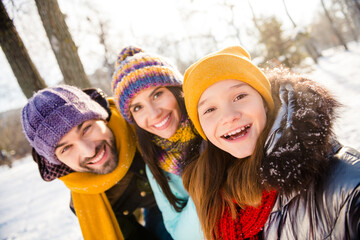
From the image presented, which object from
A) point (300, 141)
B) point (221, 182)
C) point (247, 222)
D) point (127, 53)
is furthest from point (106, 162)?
point (300, 141)

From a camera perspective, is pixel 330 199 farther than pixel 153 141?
No

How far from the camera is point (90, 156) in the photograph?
2.12 metres

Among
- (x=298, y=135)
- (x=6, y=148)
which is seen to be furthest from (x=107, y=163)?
(x=6, y=148)

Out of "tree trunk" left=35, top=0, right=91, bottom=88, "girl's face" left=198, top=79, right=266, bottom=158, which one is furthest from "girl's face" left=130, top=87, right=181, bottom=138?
"tree trunk" left=35, top=0, right=91, bottom=88

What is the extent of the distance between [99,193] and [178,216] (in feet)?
3.38

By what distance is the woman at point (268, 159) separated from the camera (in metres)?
1.00

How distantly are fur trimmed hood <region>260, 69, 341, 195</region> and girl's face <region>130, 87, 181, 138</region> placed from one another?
44.7 inches

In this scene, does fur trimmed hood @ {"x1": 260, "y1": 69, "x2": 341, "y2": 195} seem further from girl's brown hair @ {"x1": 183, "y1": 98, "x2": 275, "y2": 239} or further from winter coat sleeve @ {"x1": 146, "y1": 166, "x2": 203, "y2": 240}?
winter coat sleeve @ {"x1": 146, "y1": 166, "x2": 203, "y2": 240}

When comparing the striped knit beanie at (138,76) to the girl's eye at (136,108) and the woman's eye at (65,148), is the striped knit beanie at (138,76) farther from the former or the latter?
the woman's eye at (65,148)

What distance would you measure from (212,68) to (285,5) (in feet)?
59.8

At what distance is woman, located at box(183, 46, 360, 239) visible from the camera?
3.27 ft

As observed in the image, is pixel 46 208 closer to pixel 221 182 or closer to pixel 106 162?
pixel 106 162

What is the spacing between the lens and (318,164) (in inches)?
39.4

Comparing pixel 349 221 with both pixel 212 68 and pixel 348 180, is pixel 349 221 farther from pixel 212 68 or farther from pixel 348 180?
pixel 212 68
